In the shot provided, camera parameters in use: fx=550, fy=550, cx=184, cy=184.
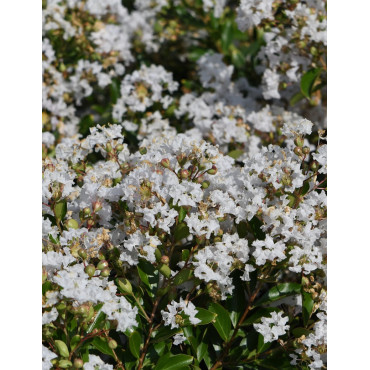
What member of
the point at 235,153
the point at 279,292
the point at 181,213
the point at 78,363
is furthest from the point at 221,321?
the point at 235,153

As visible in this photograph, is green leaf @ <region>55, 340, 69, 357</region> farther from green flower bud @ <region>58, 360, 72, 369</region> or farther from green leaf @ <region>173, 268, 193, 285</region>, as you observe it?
green leaf @ <region>173, 268, 193, 285</region>

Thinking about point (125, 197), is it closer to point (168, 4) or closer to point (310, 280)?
point (310, 280)

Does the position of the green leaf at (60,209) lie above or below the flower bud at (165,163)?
below

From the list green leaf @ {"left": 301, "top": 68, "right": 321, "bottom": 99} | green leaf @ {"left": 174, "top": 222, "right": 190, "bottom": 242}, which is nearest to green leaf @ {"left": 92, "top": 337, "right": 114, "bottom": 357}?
green leaf @ {"left": 174, "top": 222, "right": 190, "bottom": 242}

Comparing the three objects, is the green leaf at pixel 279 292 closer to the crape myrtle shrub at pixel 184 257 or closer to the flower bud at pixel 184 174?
the crape myrtle shrub at pixel 184 257

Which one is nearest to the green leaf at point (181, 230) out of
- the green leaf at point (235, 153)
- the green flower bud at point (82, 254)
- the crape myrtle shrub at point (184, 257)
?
the crape myrtle shrub at point (184, 257)
